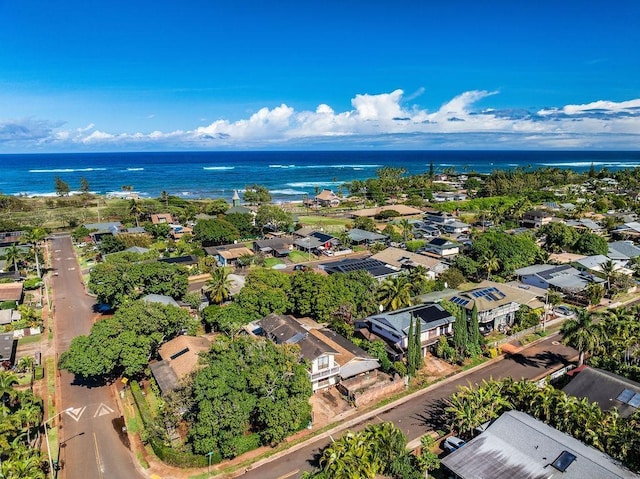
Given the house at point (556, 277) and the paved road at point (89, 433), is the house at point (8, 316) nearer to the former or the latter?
the paved road at point (89, 433)

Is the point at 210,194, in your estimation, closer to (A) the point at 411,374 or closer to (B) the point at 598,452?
(A) the point at 411,374

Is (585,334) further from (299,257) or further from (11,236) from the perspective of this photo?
(11,236)

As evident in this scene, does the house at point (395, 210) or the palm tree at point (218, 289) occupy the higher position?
the palm tree at point (218, 289)

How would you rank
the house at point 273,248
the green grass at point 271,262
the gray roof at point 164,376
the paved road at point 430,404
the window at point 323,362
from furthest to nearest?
the house at point 273,248, the green grass at point 271,262, the window at point 323,362, the gray roof at point 164,376, the paved road at point 430,404

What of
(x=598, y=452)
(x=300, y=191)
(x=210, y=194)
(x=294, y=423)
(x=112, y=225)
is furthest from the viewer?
(x=300, y=191)

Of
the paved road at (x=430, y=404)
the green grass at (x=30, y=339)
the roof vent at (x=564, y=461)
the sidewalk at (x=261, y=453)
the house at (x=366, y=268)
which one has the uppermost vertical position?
the roof vent at (x=564, y=461)

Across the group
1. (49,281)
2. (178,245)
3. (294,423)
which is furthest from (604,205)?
(49,281)

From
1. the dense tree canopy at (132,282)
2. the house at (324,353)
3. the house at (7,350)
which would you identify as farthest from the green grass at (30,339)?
the house at (324,353)
